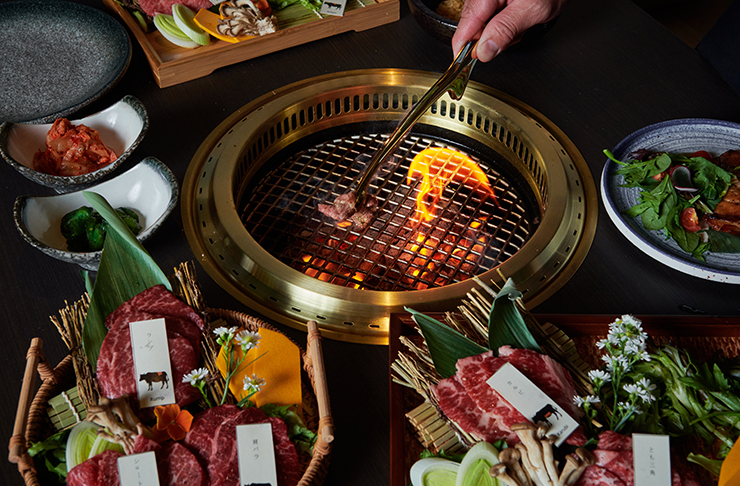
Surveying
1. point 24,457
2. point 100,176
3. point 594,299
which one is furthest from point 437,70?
point 24,457

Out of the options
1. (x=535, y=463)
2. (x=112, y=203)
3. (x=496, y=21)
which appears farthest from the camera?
(x=496, y=21)

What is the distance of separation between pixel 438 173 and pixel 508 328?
848 mm

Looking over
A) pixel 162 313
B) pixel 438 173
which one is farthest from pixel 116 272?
pixel 438 173

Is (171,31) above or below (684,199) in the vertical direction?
below

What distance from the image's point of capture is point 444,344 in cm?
126

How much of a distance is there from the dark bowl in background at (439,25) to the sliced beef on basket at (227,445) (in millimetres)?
1553

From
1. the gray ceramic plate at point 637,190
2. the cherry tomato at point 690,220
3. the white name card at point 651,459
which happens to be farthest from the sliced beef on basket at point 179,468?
the cherry tomato at point 690,220

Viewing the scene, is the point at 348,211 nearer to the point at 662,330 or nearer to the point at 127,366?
the point at 127,366

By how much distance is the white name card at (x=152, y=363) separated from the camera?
3.98ft

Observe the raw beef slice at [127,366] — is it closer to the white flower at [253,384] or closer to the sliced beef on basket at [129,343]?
the sliced beef on basket at [129,343]

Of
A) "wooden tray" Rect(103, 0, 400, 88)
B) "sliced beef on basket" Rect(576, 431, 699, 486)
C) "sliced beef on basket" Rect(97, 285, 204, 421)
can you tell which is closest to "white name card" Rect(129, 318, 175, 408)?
"sliced beef on basket" Rect(97, 285, 204, 421)

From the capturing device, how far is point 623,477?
1.06 meters

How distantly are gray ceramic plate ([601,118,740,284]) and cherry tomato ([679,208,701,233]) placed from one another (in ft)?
0.20

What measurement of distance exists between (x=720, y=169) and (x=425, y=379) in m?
1.10
